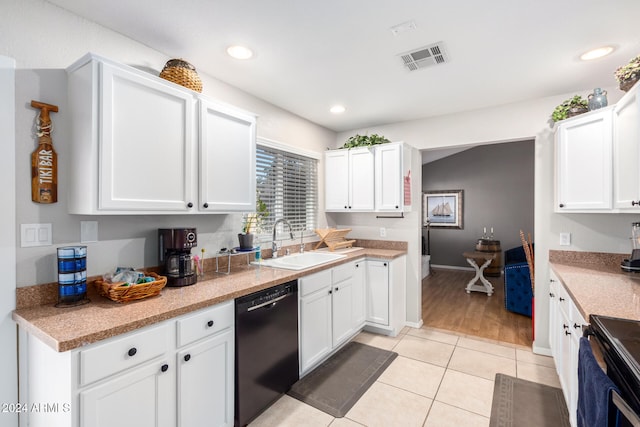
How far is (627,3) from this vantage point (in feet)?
5.21

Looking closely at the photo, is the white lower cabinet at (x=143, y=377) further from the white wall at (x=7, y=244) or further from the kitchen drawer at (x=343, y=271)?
the kitchen drawer at (x=343, y=271)

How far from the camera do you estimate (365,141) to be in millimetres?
3627

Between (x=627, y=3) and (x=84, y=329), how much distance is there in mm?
3050

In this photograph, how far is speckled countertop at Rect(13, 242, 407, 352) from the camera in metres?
1.17

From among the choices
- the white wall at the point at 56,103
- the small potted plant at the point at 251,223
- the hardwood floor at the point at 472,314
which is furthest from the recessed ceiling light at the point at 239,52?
the hardwood floor at the point at 472,314

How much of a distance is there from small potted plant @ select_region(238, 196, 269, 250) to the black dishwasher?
58 centimetres

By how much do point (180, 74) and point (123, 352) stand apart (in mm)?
1623

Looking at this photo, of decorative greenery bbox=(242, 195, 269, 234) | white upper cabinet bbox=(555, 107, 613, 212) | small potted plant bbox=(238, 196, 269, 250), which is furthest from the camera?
decorative greenery bbox=(242, 195, 269, 234)

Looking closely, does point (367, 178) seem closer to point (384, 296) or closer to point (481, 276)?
point (384, 296)

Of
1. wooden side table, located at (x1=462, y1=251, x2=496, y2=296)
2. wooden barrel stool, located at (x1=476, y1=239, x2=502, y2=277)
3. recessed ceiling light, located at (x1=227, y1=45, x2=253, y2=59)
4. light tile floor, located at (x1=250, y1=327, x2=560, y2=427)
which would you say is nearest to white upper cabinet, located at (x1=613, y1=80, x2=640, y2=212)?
light tile floor, located at (x1=250, y1=327, x2=560, y2=427)

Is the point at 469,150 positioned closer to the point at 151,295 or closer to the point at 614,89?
the point at 614,89

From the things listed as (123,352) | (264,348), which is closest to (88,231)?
(123,352)

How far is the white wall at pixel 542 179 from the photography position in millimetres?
2614

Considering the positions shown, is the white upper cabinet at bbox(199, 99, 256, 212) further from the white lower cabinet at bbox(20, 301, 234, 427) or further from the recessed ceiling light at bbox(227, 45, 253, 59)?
the white lower cabinet at bbox(20, 301, 234, 427)
